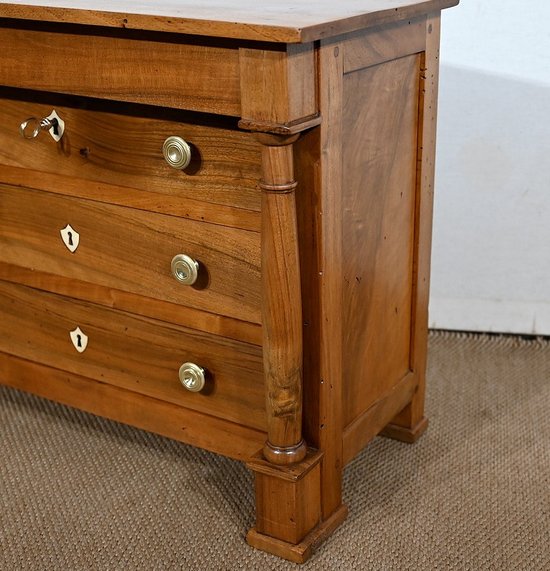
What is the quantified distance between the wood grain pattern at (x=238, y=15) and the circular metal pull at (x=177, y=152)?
181 mm

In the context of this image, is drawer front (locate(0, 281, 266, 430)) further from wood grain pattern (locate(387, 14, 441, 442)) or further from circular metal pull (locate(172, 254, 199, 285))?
wood grain pattern (locate(387, 14, 441, 442))

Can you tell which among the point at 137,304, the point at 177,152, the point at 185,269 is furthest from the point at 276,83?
the point at 137,304

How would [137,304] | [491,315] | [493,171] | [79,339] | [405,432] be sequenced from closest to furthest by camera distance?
[137,304]
[79,339]
[405,432]
[493,171]
[491,315]

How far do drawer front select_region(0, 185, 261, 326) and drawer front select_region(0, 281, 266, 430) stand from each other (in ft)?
0.20

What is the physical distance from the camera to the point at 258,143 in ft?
4.41

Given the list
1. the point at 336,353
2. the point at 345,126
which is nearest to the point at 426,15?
the point at 345,126

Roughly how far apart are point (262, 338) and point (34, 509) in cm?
55

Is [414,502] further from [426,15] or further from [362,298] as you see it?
[426,15]

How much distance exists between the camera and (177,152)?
1.39m

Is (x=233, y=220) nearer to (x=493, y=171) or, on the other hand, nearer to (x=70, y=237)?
(x=70, y=237)

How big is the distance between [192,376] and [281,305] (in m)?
0.27

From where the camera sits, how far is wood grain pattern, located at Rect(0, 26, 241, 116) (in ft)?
4.17

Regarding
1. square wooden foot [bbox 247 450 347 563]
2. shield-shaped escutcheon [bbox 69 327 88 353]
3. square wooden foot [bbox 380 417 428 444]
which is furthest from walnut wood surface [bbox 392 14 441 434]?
shield-shaped escutcheon [bbox 69 327 88 353]

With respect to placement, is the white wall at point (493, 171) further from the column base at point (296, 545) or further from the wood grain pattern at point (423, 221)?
the column base at point (296, 545)
